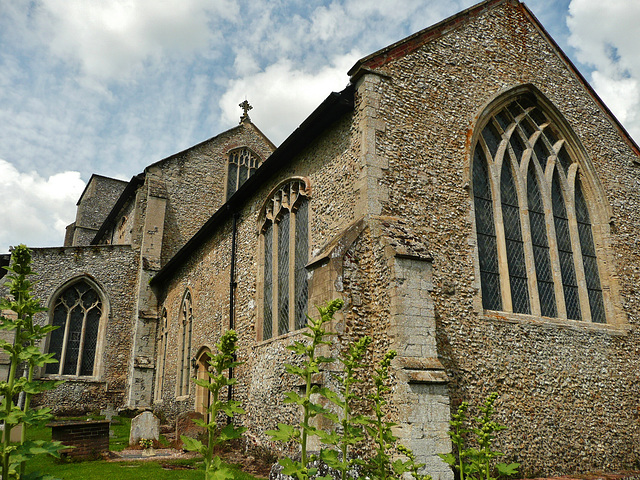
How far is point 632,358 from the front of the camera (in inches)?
414

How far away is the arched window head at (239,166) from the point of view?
78.8 ft

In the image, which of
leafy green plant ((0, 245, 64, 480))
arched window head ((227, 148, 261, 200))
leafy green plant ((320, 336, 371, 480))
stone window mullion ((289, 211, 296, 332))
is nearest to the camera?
leafy green plant ((0, 245, 64, 480))

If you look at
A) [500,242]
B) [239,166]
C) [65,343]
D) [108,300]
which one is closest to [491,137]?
[500,242]

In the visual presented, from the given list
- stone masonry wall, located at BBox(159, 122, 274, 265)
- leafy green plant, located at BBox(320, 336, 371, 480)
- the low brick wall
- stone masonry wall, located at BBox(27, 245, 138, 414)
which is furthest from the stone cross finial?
leafy green plant, located at BBox(320, 336, 371, 480)

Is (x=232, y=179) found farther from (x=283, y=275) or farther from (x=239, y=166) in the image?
(x=283, y=275)

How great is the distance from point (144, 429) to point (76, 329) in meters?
9.69

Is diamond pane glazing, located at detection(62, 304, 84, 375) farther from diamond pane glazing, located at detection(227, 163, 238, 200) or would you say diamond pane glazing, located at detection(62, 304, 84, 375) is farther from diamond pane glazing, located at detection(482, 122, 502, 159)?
diamond pane glazing, located at detection(482, 122, 502, 159)

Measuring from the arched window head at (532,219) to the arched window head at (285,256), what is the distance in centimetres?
378

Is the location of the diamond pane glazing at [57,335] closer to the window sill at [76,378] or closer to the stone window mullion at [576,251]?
the window sill at [76,378]

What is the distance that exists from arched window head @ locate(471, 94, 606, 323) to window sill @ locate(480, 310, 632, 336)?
0.20m

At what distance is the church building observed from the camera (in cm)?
810

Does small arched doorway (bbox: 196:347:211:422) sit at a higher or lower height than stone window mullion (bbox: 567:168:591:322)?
lower

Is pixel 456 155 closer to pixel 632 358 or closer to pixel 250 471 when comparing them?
pixel 632 358

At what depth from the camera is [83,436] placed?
10.2m
